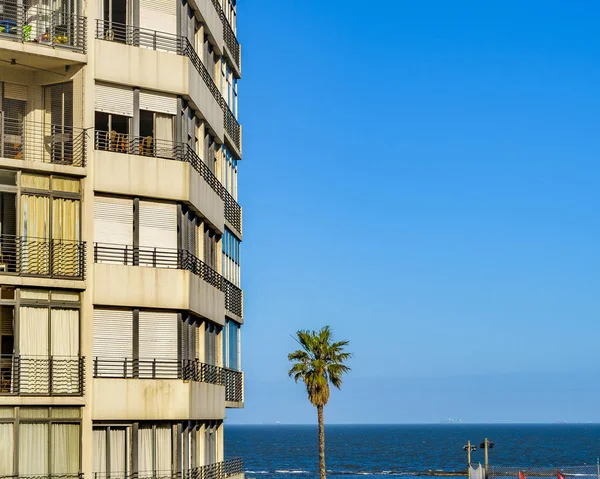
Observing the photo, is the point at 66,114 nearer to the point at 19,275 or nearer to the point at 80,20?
the point at 80,20

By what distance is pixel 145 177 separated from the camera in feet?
110

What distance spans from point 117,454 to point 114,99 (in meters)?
10.2

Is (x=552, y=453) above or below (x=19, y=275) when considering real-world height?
below

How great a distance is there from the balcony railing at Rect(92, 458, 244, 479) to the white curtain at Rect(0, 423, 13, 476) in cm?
239

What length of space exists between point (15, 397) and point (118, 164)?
24.1 ft

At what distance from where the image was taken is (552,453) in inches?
7628

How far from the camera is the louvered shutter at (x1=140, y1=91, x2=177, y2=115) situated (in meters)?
34.0

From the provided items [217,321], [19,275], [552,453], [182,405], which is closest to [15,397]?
[19,275]

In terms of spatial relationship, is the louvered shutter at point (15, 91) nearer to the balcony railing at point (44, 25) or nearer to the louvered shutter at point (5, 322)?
the balcony railing at point (44, 25)

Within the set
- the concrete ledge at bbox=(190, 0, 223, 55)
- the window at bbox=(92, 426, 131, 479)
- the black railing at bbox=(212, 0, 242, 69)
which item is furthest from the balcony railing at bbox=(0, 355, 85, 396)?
the black railing at bbox=(212, 0, 242, 69)

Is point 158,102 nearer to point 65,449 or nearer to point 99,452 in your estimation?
point 99,452

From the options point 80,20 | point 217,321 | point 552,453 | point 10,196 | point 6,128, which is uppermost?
point 80,20

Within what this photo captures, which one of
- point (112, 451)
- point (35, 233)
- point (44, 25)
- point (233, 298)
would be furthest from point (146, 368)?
point (233, 298)

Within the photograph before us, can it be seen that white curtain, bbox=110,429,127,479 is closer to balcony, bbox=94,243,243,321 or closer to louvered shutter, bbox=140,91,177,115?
balcony, bbox=94,243,243,321
